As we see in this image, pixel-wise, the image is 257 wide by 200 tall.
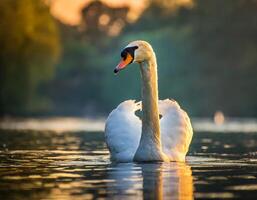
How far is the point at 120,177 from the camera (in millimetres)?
16766

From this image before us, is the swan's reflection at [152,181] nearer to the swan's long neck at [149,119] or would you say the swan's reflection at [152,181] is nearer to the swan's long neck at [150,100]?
the swan's long neck at [149,119]

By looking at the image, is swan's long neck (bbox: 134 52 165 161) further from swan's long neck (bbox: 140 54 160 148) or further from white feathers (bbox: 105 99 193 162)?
white feathers (bbox: 105 99 193 162)

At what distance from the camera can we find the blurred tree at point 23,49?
2783 inches

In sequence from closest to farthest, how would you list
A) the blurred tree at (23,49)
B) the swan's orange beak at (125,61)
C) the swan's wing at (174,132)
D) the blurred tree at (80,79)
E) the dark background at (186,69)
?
the swan's orange beak at (125,61), the swan's wing at (174,132), the blurred tree at (23,49), the dark background at (186,69), the blurred tree at (80,79)

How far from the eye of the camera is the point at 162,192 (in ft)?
47.2

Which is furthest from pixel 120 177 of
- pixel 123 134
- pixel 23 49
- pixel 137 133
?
pixel 23 49

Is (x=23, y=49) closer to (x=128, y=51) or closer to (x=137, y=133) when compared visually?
(x=137, y=133)

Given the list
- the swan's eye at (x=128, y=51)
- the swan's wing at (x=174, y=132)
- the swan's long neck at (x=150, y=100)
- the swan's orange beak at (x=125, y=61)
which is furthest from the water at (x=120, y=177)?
the swan's eye at (x=128, y=51)

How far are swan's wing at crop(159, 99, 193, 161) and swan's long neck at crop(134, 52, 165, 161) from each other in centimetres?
53

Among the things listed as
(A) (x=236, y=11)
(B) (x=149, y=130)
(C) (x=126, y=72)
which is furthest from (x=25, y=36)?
(B) (x=149, y=130)

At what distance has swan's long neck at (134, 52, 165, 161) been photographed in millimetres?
19609

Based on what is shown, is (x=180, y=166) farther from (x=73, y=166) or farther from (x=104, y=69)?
(x=104, y=69)

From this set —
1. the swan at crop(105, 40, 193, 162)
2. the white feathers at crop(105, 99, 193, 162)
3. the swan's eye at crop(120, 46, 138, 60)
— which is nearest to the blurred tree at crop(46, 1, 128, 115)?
the white feathers at crop(105, 99, 193, 162)

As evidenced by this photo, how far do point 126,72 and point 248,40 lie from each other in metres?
12.1
